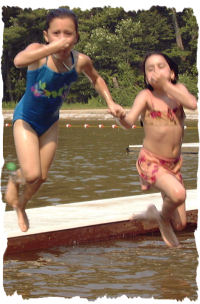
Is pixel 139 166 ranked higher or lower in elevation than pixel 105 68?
higher

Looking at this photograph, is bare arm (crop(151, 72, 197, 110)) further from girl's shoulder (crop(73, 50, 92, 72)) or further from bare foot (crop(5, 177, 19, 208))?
bare foot (crop(5, 177, 19, 208))

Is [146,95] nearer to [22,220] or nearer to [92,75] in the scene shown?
[92,75]

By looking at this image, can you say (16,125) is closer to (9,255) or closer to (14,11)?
(9,255)

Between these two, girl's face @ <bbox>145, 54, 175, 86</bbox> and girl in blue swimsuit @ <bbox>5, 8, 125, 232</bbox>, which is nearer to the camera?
girl's face @ <bbox>145, 54, 175, 86</bbox>

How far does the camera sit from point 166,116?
28.8ft

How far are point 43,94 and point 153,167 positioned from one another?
1441 millimetres

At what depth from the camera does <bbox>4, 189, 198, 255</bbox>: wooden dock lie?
1392 centimetres

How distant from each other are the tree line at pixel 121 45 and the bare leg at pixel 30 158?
4634cm

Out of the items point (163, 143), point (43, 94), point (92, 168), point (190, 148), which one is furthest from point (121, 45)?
point (43, 94)

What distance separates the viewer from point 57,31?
295 inches

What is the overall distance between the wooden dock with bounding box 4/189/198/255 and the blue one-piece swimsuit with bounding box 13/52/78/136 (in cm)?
531

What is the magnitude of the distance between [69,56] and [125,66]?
4892 cm

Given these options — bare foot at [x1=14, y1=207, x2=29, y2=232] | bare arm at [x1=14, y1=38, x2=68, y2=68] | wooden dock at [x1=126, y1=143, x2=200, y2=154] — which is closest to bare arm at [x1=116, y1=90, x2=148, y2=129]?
bare arm at [x1=14, y1=38, x2=68, y2=68]

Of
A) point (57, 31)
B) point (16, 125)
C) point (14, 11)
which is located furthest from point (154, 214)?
point (14, 11)
